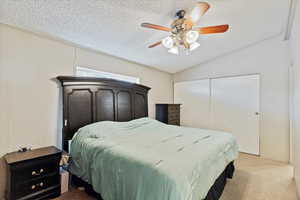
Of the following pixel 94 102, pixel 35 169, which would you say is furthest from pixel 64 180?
pixel 94 102

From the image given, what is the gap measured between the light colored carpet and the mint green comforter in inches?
18.7

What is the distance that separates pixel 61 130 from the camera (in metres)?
2.52

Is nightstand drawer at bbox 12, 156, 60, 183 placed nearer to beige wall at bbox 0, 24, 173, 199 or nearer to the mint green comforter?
the mint green comforter

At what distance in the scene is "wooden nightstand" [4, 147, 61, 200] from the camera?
177 centimetres

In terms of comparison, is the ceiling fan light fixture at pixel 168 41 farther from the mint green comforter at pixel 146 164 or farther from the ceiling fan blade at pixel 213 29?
the mint green comforter at pixel 146 164

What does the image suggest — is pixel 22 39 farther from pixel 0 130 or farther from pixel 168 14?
pixel 168 14

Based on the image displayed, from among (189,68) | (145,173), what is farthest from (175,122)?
(145,173)

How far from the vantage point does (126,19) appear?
210 cm

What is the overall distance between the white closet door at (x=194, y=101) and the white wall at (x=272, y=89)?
1.06 metres

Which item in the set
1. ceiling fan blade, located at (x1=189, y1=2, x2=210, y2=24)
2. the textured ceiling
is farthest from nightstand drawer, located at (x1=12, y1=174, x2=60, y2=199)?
ceiling fan blade, located at (x1=189, y1=2, x2=210, y2=24)

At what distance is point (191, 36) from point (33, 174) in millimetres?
2630

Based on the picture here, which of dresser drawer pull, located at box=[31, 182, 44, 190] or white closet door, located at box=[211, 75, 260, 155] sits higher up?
white closet door, located at box=[211, 75, 260, 155]

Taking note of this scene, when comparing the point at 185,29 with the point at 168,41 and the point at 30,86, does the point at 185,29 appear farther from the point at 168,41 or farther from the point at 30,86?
the point at 30,86

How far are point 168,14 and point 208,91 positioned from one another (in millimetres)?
2825
